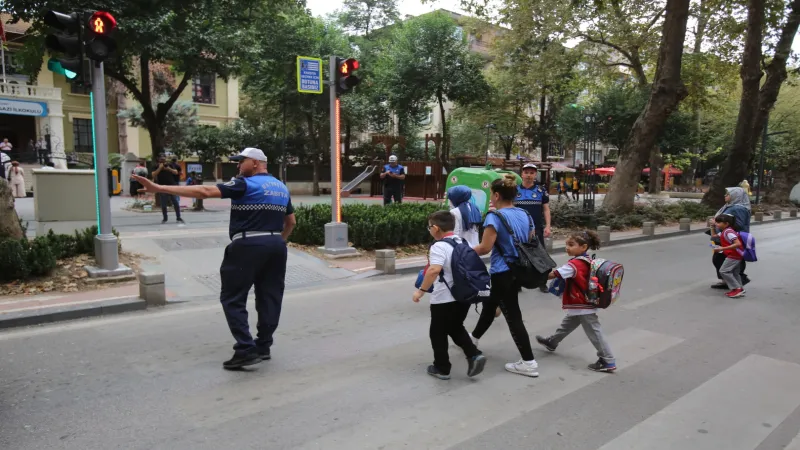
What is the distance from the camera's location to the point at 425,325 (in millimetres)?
6070

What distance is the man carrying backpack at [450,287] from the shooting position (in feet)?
13.3

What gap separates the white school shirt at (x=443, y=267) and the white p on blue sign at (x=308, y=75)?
20.0 feet

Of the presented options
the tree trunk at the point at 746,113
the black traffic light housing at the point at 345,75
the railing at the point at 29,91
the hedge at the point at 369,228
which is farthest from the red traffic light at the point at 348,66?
the railing at the point at 29,91

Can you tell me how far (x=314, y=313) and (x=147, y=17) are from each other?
10.5 meters

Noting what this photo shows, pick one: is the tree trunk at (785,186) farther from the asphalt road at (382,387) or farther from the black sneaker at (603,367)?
the black sneaker at (603,367)

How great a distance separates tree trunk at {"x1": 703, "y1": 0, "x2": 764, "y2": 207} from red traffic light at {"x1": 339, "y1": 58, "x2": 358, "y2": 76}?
1686cm

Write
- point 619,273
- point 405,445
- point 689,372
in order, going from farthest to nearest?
point 689,372, point 619,273, point 405,445

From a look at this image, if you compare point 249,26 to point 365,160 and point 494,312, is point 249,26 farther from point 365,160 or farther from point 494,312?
point 365,160

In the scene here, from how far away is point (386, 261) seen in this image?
8922 millimetres

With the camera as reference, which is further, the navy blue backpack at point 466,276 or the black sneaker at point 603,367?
the black sneaker at point 603,367

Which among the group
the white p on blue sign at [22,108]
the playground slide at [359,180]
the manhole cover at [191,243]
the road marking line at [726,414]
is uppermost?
the white p on blue sign at [22,108]

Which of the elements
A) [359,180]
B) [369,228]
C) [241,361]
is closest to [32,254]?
[241,361]

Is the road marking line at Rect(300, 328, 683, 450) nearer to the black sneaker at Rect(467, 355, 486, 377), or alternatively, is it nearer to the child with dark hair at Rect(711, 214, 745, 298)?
the black sneaker at Rect(467, 355, 486, 377)

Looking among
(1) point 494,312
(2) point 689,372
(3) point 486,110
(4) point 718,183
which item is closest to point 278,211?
(1) point 494,312
